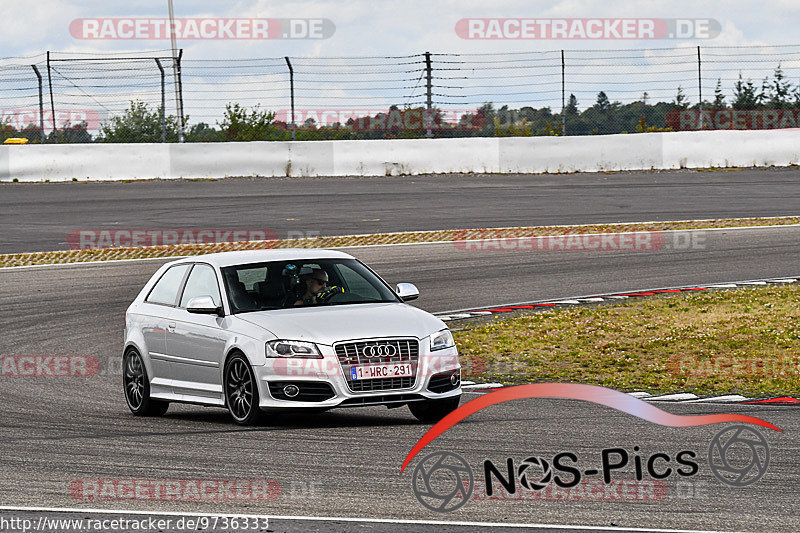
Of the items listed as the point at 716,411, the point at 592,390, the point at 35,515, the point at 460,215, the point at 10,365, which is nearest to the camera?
the point at 35,515

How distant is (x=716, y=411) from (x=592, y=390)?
1.52 meters

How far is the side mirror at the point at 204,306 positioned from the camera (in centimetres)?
970

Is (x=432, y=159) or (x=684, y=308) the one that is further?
(x=432, y=159)

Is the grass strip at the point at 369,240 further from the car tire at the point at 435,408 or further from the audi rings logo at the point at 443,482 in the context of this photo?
the audi rings logo at the point at 443,482

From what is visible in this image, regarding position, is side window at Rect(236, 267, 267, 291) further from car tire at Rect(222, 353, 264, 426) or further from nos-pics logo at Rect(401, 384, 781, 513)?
nos-pics logo at Rect(401, 384, 781, 513)

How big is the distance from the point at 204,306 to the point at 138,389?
1318 millimetres

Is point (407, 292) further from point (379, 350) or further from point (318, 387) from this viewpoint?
point (318, 387)

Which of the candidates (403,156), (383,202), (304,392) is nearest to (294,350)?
(304,392)

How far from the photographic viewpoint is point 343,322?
30.4 feet

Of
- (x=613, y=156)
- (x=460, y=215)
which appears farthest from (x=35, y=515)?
(x=613, y=156)

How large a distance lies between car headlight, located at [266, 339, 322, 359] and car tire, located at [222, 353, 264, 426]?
0.80ft

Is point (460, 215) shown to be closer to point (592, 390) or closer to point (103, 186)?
point (103, 186)

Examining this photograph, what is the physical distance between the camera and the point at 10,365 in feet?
43.4

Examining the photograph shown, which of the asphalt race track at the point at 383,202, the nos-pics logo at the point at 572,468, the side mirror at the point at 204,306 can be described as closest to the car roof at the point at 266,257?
the side mirror at the point at 204,306
